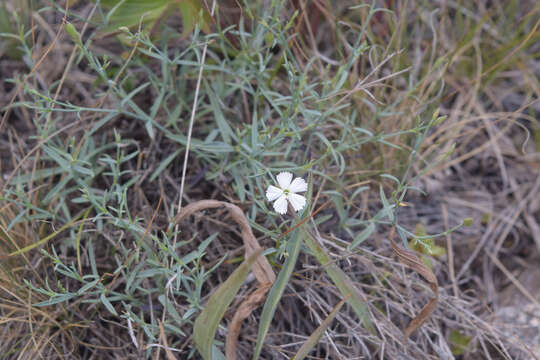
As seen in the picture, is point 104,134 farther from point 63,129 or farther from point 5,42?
point 5,42

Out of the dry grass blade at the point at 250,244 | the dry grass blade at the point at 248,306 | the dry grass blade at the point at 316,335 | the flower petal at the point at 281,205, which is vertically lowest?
the dry grass blade at the point at 316,335

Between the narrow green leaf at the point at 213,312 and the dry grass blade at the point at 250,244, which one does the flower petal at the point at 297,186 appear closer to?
the dry grass blade at the point at 250,244

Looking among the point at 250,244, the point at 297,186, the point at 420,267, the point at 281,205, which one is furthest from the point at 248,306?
the point at 420,267

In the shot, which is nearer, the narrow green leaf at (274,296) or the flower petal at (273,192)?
the narrow green leaf at (274,296)

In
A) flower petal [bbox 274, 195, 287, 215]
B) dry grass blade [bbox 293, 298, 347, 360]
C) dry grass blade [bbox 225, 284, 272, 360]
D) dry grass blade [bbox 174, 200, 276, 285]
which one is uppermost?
flower petal [bbox 274, 195, 287, 215]

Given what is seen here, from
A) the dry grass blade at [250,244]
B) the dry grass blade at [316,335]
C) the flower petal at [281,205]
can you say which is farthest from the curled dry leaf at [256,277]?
the dry grass blade at [316,335]

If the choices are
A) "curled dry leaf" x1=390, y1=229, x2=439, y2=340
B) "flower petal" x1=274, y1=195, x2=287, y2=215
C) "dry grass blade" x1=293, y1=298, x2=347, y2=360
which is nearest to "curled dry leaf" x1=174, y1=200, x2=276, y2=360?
"flower petal" x1=274, y1=195, x2=287, y2=215

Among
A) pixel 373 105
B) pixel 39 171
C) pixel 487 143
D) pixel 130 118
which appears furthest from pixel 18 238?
pixel 487 143

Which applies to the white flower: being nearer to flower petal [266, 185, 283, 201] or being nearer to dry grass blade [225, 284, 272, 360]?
flower petal [266, 185, 283, 201]

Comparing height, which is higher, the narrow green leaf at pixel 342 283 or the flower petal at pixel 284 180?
the flower petal at pixel 284 180
